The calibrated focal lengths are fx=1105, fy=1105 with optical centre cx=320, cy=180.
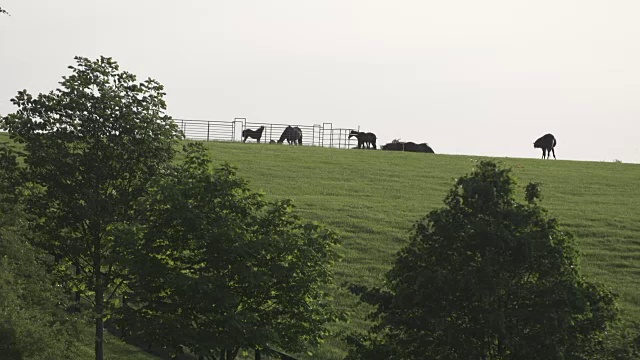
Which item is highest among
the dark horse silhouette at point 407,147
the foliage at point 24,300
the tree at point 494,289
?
the dark horse silhouette at point 407,147

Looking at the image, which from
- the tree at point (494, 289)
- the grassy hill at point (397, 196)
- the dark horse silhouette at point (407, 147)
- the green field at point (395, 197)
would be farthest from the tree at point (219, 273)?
the dark horse silhouette at point (407, 147)

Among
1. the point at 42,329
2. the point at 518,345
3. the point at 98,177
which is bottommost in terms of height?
the point at 42,329

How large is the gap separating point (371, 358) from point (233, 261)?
12.8 ft

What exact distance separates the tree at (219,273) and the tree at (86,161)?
3.43m

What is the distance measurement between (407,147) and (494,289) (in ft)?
194

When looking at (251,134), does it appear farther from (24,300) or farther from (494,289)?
(494,289)

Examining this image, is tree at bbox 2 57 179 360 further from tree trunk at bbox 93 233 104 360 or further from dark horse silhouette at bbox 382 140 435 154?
dark horse silhouette at bbox 382 140 435 154

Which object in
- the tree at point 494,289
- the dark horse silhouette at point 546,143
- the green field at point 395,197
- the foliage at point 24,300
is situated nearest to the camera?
the tree at point 494,289

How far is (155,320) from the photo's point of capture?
2144cm

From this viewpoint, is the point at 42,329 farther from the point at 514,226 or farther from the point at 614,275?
the point at 614,275

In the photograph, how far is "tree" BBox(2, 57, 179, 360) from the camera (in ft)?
84.4

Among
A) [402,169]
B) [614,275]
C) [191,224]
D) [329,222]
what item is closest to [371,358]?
[191,224]

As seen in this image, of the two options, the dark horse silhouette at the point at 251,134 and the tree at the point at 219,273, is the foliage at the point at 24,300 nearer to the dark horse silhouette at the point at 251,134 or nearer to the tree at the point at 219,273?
the tree at the point at 219,273

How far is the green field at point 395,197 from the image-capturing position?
3538 centimetres
